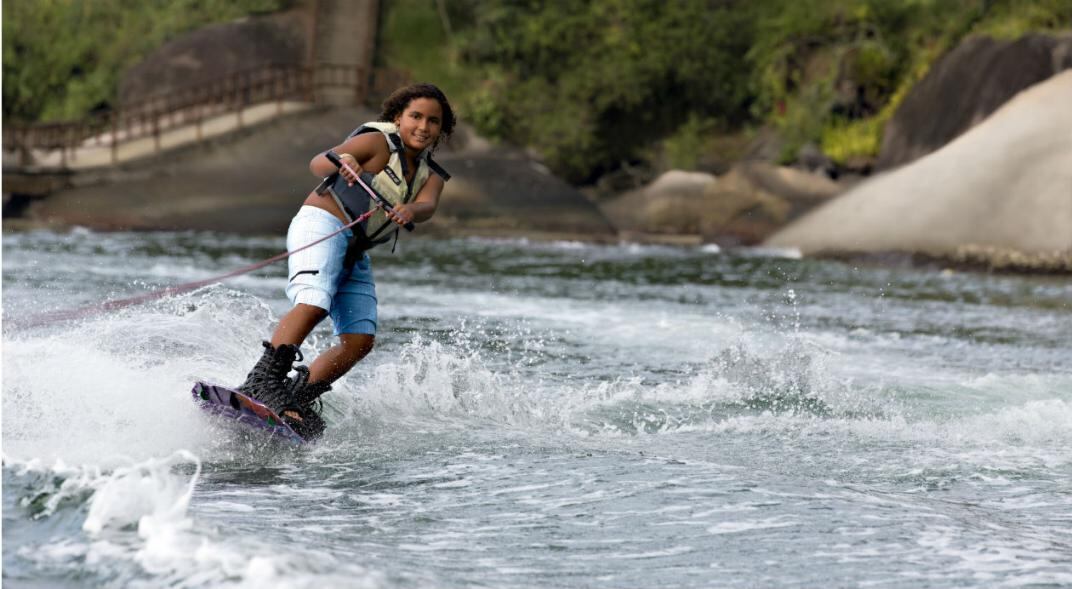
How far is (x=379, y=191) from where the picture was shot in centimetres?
720

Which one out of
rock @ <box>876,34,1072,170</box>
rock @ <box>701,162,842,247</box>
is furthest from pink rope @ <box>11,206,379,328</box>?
rock @ <box>876,34,1072,170</box>

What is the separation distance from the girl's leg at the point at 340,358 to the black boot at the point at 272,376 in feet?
0.93

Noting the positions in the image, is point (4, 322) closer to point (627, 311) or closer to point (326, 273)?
point (326, 273)

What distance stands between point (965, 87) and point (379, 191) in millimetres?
21512

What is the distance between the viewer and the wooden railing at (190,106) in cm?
3278

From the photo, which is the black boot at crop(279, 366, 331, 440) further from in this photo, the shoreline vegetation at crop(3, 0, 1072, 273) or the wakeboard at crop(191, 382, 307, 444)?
the shoreline vegetation at crop(3, 0, 1072, 273)

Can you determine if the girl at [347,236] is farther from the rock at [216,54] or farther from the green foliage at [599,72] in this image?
the rock at [216,54]

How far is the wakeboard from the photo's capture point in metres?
6.74

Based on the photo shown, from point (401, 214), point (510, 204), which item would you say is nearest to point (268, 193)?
point (510, 204)

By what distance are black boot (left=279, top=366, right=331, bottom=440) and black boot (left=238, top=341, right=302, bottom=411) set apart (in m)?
0.05

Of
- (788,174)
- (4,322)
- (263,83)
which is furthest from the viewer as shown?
(263,83)

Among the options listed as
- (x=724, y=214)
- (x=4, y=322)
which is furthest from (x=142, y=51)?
(x=4, y=322)

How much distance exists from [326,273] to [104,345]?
80.1 inches

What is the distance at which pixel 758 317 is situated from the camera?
14758 mm
